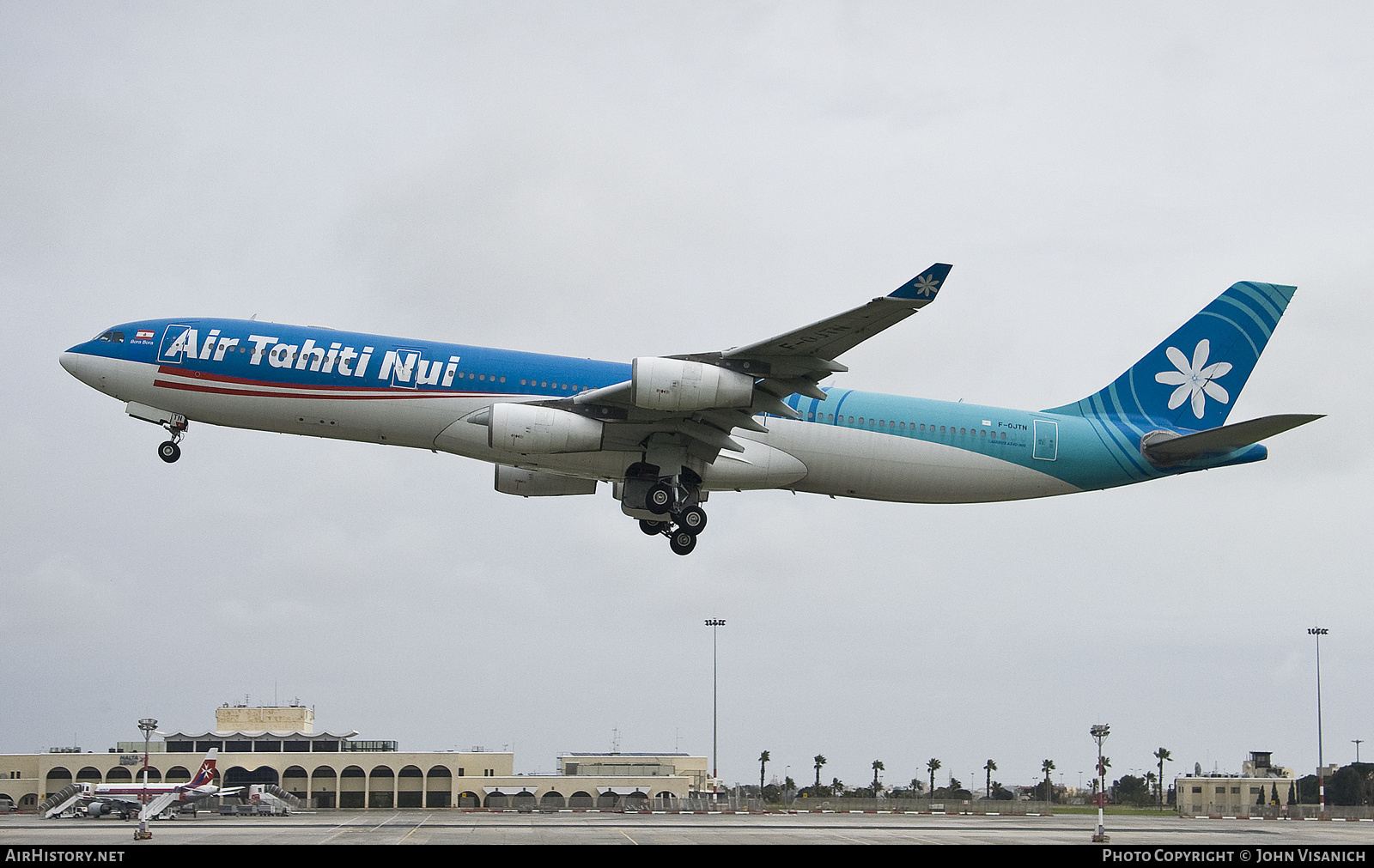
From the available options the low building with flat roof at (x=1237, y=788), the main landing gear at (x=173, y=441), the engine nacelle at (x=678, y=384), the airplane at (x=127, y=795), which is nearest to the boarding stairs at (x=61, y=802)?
the airplane at (x=127, y=795)

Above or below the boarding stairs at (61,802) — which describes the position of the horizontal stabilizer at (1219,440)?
above

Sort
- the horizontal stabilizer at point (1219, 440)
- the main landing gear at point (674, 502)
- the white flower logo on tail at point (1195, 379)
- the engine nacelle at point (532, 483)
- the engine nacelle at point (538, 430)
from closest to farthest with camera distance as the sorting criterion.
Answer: the engine nacelle at point (538, 430) < the horizontal stabilizer at point (1219, 440) < the main landing gear at point (674, 502) < the engine nacelle at point (532, 483) < the white flower logo on tail at point (1195, 379)

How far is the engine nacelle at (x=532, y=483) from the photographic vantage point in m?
40.9

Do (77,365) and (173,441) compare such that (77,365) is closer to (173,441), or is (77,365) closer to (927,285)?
(173,441)

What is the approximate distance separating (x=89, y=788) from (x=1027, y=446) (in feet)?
193

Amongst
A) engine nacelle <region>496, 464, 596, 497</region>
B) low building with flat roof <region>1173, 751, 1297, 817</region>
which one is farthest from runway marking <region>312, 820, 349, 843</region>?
low building with flat roof <region>1173, 751, 1297, 817</region>

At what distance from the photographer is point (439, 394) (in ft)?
118

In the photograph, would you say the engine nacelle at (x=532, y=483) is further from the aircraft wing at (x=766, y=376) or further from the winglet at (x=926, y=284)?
the winglet at (x=926, y=284)

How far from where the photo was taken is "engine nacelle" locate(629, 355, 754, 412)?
33.4 metres

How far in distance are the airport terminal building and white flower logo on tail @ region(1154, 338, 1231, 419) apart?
5310cm

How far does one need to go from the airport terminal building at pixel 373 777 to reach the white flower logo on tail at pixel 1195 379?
53102mm

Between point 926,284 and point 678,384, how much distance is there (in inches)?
273
